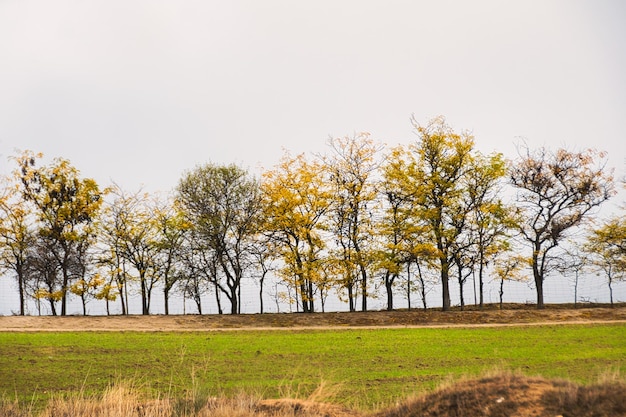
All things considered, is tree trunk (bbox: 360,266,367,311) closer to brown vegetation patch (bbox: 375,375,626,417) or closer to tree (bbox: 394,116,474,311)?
tree (bbox: 394,116,474,311)

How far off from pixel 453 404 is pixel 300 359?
13.5 metres

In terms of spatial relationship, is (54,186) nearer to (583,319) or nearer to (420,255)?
(420,255)

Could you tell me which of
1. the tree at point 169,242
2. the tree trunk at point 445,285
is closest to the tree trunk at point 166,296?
the tree at point 169,242

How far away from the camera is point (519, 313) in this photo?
38.5m

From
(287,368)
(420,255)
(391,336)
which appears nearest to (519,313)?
(420,255)

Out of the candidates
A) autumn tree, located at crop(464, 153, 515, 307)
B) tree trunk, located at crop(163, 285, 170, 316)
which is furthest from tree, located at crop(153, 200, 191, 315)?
autumn tree, located at crop(464, 153, 515, 307)

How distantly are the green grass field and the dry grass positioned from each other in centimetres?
168

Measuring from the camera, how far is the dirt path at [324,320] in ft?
112

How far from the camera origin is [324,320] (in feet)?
126

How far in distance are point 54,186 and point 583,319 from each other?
36370 mm

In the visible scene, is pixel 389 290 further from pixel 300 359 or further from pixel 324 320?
pixel 300 359

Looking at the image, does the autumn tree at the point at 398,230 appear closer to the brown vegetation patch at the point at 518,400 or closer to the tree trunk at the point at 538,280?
the tree trunk at the point at 538,280

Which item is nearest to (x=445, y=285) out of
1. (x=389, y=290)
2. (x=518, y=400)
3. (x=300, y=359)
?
(x=389, y=290)

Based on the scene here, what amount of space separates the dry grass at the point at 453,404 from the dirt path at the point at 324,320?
74.4ft
